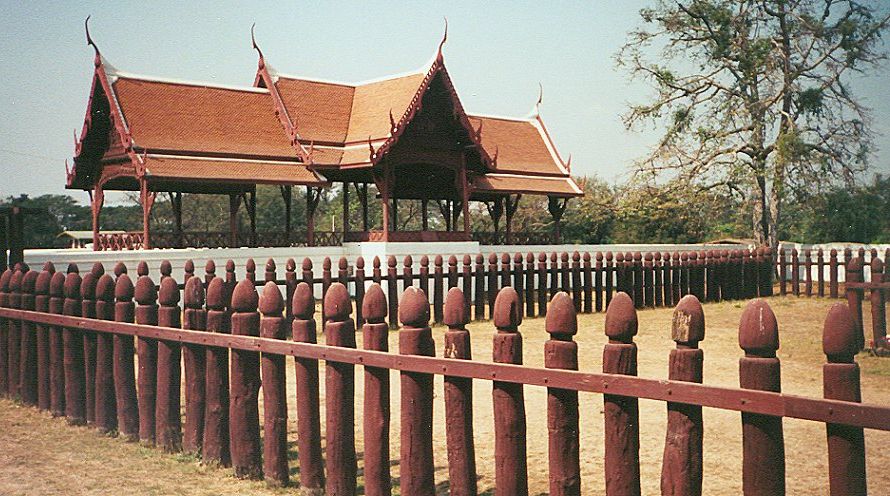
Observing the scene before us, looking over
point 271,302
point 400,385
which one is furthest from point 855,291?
point 271,302

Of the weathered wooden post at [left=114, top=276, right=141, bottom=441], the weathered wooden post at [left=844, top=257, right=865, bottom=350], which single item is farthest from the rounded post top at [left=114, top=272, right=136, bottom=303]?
the weathered wooden post at [left=844, top=257, right=865, bottom=350]

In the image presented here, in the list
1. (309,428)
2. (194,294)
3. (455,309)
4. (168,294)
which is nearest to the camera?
(455,309)

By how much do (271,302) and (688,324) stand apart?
8.48 feet

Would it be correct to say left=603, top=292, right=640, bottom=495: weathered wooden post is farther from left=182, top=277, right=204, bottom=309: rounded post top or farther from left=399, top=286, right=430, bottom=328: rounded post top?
Answer: left=182, top=277, right=204, bottom=309: rounded post top

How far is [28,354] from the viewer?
7.65 meters

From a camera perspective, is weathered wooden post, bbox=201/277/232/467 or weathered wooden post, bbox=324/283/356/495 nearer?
weathered wooden post, bbox=324/283/356/495

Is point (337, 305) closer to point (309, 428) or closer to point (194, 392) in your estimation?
point (309, 428)

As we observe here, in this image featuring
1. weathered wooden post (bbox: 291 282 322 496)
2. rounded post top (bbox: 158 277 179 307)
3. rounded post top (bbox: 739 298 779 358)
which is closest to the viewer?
rounded post top (bbox: 739 298 779 358)

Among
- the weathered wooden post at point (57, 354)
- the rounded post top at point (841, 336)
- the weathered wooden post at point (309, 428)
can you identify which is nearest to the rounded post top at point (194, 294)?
the weathered wooden post at point (309, 428)

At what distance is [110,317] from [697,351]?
4.79 meters

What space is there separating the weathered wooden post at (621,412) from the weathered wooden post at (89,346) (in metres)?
4.47

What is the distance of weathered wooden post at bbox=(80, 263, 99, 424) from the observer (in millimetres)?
6746

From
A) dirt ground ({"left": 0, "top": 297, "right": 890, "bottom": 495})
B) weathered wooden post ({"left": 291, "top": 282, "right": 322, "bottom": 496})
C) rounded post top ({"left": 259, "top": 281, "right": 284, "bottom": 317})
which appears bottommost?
dirt ground ({"left": 0, "top": 297, "right": 890, "bottom": 495})

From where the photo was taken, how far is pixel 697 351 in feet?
10.9
